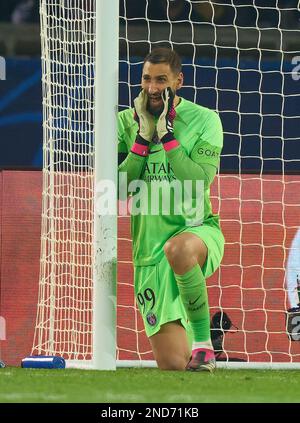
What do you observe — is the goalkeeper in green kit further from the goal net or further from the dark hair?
the goal net

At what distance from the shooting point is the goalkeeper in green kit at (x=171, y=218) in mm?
7043

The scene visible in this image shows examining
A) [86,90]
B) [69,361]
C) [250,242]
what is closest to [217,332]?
[250,242]

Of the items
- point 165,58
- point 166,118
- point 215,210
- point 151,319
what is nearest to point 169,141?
point 166,118

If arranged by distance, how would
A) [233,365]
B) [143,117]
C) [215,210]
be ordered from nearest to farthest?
[143,117], [233,365], [215,210]

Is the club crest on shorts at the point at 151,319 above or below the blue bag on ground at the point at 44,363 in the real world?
above

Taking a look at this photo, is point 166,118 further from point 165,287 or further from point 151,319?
point 151,319

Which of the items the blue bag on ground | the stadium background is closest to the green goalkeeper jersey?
the blue bag on ground

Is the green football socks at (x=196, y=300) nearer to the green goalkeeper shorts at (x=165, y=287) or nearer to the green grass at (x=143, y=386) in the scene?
the green goalkeeper shorts at (x=165, y=287)

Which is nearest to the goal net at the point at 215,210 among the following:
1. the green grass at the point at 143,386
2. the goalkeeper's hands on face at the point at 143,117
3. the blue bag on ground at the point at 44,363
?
the blue bag on ground at the point at 44,363

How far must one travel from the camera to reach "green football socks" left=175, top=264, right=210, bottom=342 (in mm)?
7023

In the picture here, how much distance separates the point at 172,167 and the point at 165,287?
0.73 m

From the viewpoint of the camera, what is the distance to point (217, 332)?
8.28m

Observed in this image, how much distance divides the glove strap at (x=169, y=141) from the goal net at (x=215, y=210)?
46 cm

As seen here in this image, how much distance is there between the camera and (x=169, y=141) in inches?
275
